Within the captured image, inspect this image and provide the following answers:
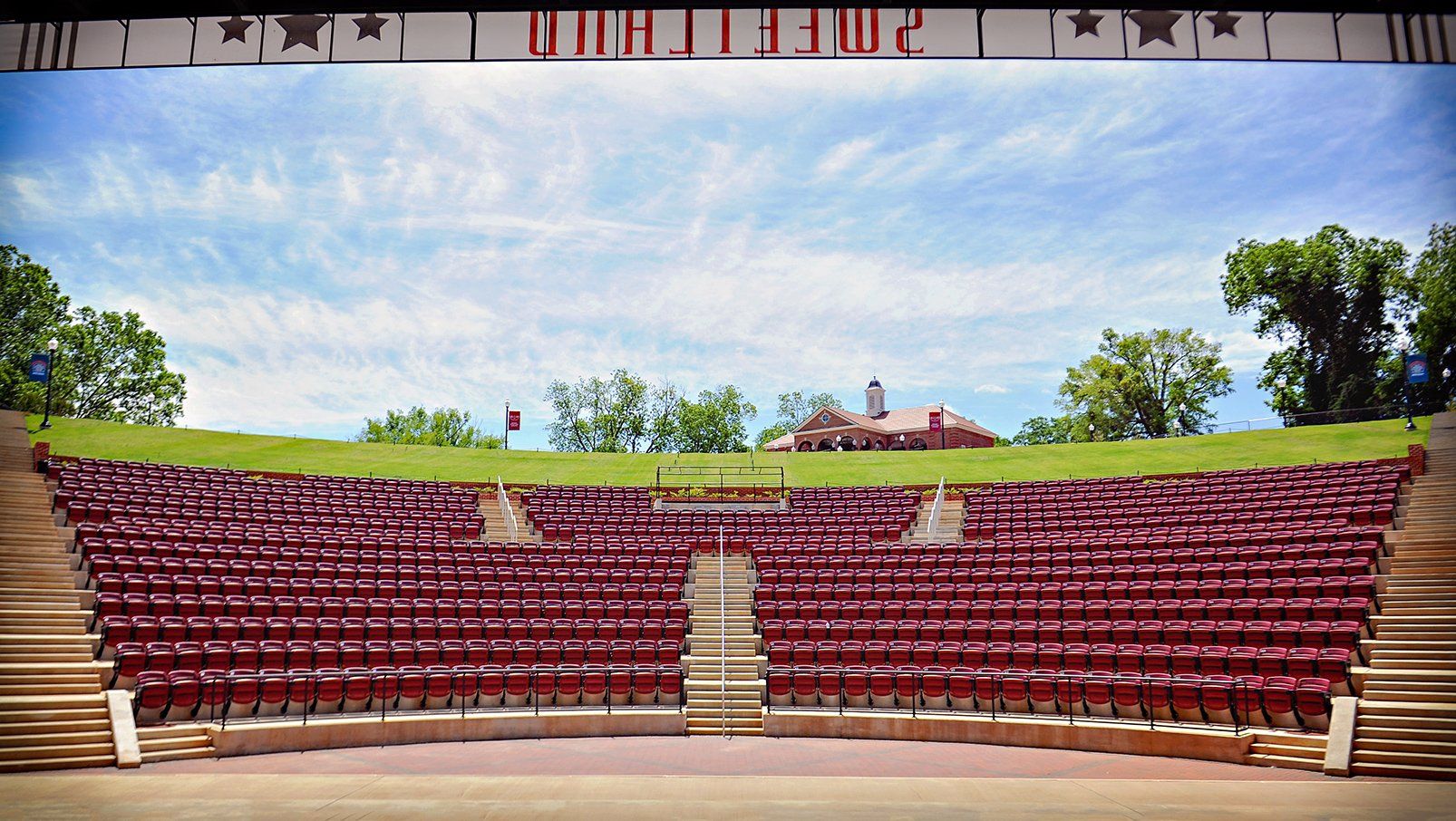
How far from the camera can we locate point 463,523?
28.1m

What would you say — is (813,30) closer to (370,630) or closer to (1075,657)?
(1075,657)

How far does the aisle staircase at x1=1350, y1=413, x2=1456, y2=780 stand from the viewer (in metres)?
12.1

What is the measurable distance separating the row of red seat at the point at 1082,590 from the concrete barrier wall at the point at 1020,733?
15.1 feet

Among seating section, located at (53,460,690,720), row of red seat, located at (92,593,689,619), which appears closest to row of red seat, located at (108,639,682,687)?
seating section, located at (53,460,690,720)

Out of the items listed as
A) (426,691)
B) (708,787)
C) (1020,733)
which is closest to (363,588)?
(426,691)

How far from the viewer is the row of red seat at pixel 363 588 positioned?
688 inches

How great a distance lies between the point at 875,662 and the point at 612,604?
6.25 meters

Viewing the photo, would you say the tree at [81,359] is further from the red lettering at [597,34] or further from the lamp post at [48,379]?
the red lettering at [597,34]

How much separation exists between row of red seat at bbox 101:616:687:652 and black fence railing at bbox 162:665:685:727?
5.43 feet

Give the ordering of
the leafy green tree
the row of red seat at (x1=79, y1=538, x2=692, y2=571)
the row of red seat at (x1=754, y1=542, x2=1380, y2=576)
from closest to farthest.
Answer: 1. the row of red seat at (x1=754, y1=542, x2=1380, y2=576)
2. the row of red seat at (x1=79, y1=538, x2=692, y2=571)
3. the leafy green tree

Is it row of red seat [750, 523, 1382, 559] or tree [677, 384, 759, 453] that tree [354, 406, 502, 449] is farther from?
row of red seat [750, 523, 1382, 559]

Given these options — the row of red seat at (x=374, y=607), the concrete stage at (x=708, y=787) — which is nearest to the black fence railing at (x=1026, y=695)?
the concrete stage at (x=708, y=787)

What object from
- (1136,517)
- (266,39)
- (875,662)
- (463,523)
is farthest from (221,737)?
(1136,517)

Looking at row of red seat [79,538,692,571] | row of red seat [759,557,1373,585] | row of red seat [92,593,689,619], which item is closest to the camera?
row of red seat [92,593,689,619]
